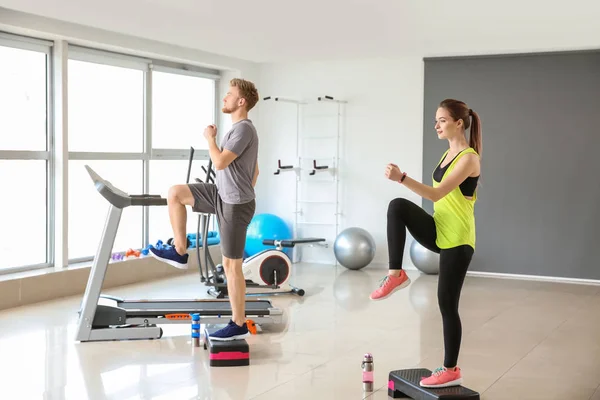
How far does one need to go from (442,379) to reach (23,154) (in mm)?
4604

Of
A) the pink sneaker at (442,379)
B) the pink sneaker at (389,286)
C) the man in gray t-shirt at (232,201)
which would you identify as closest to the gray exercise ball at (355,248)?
the man in gray t-shirt at (232,201)

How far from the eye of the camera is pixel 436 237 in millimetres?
3762

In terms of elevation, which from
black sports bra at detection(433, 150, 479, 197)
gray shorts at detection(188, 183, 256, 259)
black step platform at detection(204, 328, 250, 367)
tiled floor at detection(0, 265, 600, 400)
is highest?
black sports bra at detection(433, 150, 479, 197)

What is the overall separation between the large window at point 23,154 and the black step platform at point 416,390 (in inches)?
164

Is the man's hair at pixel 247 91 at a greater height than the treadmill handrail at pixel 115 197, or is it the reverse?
the man's hair at pixel 247 91

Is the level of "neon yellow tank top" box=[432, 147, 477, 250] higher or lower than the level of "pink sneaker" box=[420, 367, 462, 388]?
higher

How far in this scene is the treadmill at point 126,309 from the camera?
16.4 feet

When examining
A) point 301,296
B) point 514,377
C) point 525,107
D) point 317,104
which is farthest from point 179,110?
point 514,377

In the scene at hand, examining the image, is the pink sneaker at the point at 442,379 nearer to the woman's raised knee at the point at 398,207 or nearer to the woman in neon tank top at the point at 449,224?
the woman in neon tank top at the point at 449,224

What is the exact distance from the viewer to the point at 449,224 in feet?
12.1

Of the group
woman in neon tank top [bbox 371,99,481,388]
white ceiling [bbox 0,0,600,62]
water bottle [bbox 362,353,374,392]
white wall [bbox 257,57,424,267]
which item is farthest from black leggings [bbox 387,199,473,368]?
Answer: white wall [bbox 257,57,424,267]

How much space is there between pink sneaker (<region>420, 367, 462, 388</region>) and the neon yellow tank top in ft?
2.10

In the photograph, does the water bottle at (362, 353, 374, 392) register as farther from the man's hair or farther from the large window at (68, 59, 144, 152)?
the large window at (68, 59, 144, 152)

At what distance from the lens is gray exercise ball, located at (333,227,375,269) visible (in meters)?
8.57
